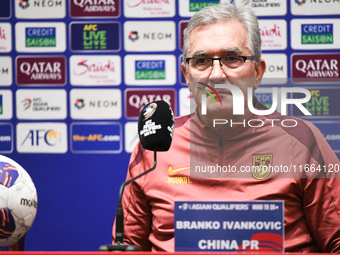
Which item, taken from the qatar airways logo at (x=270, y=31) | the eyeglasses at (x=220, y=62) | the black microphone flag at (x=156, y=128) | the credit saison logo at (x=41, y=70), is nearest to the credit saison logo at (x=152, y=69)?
the credit saison logo at (x=41, y=70)

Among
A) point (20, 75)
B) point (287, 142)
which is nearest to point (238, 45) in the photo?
point (287, 142)

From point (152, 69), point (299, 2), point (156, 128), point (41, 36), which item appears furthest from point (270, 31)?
point (156, 128)

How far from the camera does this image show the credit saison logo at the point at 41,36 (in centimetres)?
201

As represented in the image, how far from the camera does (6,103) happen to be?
2.03m

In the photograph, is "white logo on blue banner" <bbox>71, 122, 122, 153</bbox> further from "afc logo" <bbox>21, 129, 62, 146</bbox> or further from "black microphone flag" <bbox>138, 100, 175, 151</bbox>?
"black microphone flag" <bbox>138, 100, 175, 151</bbox>

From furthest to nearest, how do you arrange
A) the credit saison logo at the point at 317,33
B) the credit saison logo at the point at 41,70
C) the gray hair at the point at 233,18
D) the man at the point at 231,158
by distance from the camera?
the credit saison logo at the point at 41,70 → the credit saison logo at the point at 317,33 → the gray hair at the point at 233,18 → the man at the point at 231,158

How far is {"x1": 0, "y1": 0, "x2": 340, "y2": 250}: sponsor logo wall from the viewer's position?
6.46 ft

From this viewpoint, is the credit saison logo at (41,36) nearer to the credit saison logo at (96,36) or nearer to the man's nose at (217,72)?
the credit saison logo at (96,36)

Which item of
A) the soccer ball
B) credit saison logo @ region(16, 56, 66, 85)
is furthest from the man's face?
credit saison logo @ region(16, 56, 66, 85)

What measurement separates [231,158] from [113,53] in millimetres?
1054

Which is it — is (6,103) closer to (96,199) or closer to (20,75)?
(20,75)

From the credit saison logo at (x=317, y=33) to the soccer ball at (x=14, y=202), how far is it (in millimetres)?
1423

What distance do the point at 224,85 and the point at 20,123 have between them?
4.19 feet

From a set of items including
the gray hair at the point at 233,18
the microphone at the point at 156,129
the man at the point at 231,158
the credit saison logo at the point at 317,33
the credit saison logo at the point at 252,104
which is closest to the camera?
the microphone at the point at 156,129
